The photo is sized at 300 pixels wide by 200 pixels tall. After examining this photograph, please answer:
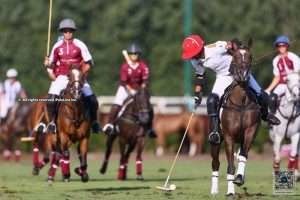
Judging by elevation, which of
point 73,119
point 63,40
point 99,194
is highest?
point 63,40

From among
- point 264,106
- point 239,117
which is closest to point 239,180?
point 239,117

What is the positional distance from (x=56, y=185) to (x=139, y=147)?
12.7ft

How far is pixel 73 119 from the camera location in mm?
23141

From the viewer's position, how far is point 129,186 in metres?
22.3

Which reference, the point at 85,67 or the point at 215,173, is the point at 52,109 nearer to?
the point at 85,67

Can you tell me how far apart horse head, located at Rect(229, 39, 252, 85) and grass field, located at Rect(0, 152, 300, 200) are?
1.80 meters

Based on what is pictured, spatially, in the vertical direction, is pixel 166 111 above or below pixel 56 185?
above

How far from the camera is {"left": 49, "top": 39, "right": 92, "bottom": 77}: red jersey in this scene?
2333 centimetres

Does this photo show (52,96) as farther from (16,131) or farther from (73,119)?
(16,131)

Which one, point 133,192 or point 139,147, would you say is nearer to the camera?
point 133,192

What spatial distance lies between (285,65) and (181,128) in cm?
1702

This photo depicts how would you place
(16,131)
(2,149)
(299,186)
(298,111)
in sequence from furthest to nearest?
(2,149)
(16,131)
(298,111)
(299,186)

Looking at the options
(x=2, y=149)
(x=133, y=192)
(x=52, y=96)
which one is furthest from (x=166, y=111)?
(x=133, y=192)


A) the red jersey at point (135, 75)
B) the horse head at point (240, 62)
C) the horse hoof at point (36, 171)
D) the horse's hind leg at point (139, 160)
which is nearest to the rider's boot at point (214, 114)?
the horse head at point (240, 62)
